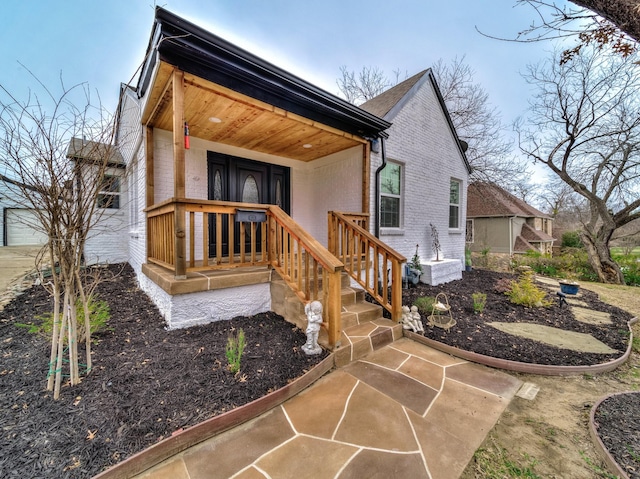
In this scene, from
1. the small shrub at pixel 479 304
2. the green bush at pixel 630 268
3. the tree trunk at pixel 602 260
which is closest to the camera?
the small shrub at pixel 479 304

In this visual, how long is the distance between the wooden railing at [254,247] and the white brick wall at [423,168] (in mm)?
2465

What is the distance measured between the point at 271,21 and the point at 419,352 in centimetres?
699

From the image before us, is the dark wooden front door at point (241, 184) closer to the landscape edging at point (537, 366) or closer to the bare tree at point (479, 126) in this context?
the landscape edging at point (537, 366)

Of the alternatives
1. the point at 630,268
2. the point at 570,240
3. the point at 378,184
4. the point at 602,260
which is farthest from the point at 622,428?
the point at 570,240

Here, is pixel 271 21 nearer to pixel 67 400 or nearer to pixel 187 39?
pixel 187 39

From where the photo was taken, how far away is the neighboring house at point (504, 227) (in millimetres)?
15148

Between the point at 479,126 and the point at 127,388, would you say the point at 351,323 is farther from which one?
the point at 479,126

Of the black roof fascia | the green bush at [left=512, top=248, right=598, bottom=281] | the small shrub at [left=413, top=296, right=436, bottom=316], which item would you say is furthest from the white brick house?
the green bush at [left=512, top=248, right=598, bottom=281]

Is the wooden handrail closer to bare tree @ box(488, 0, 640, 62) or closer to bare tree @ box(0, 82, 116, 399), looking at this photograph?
bare tree @ box(0, 82, 116, 399)

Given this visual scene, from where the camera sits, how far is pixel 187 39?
2668mm

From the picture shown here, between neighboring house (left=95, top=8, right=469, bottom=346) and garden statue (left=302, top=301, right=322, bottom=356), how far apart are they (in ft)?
0.48

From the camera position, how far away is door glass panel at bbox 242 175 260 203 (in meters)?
5.46

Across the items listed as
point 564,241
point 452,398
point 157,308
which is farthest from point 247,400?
point 564,241

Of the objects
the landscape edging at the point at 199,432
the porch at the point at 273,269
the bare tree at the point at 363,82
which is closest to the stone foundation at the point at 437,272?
the porch at the point at 273,269
